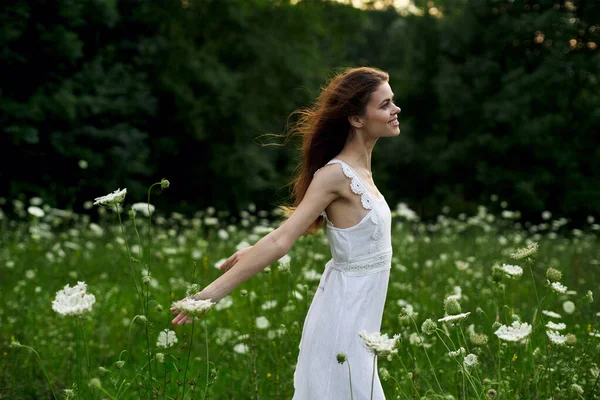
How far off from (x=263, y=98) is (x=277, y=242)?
17554 mm

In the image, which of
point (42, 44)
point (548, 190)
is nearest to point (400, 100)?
point (548, 190)

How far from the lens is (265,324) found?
389cm

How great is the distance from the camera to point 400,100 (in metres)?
24.6

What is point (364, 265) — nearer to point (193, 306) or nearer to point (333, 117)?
point (333, 117)

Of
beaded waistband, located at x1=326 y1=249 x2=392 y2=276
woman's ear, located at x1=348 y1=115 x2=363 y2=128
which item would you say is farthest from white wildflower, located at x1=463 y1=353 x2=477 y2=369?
woman's ear, located at x1=348 y1=115 x2=363 y2=128

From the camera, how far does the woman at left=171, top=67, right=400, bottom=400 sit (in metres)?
2.55

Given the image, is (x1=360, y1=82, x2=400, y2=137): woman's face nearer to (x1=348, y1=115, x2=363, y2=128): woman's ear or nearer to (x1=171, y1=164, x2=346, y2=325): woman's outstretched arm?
(x1=348, y1=115, x2=363, y2=128): woman's ear

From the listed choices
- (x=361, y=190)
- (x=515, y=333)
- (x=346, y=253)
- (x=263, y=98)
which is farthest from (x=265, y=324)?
(x=263, y=98)

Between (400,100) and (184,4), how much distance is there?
867 cm

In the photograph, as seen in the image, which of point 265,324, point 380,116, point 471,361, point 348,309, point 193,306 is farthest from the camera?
point 265,324

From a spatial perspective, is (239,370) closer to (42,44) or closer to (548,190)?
(42,44)

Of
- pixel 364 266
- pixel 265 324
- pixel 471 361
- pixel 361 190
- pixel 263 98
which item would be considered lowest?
pixel 263 98

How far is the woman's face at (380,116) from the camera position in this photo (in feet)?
9.27

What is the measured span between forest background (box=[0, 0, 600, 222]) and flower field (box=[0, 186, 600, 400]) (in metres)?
6.87
